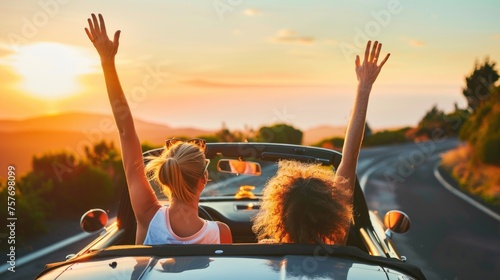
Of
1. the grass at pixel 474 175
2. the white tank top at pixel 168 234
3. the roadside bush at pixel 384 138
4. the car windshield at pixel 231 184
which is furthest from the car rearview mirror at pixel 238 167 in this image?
the roadside bush at pixel 384 138

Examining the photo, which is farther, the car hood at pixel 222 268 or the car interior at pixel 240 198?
the car interior at pixel 240 198

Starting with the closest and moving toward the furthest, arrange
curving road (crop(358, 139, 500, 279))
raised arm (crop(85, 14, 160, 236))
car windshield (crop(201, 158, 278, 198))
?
raised arm (crop(85, 14, 160, 236)), car windshield (crop(201, 158, 278, 198)), curving road (crop(358, 139, 500, 279))

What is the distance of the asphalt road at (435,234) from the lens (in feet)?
33.2

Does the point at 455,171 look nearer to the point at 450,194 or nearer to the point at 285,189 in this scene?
the point at 450,194

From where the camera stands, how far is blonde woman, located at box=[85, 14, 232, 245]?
3.86 m

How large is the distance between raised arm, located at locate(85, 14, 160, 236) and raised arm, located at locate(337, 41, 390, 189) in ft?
3.30

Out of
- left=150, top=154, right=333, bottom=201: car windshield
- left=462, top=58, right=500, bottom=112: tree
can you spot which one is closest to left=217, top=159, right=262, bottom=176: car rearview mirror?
left=150, top=154, right=333, bottom=201: car windshield

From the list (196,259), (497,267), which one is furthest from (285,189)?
(497,267)

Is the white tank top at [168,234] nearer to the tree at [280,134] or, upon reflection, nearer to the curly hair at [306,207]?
the curly hair at [306,207]

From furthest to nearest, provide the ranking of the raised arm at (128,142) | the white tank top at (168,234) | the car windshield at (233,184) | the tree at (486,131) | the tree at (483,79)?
the tree at (483,79) < the tree at (486,131) < the car windshield at (233,184) < the raised arm at (128,142) < the white tank top at (168,234)

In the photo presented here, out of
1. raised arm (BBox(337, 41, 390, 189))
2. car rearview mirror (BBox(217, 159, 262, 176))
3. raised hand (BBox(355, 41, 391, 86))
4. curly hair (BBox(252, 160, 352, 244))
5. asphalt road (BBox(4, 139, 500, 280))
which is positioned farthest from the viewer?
asphalt road (BBox(4, 139, 500, 280))

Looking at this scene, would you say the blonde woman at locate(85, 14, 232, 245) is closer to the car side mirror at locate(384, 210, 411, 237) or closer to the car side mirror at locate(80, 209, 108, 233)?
the car side mirror at locate(80, 209, 108, 233)

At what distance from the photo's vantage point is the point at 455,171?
31.0 metres

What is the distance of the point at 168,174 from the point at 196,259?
1.74ft
